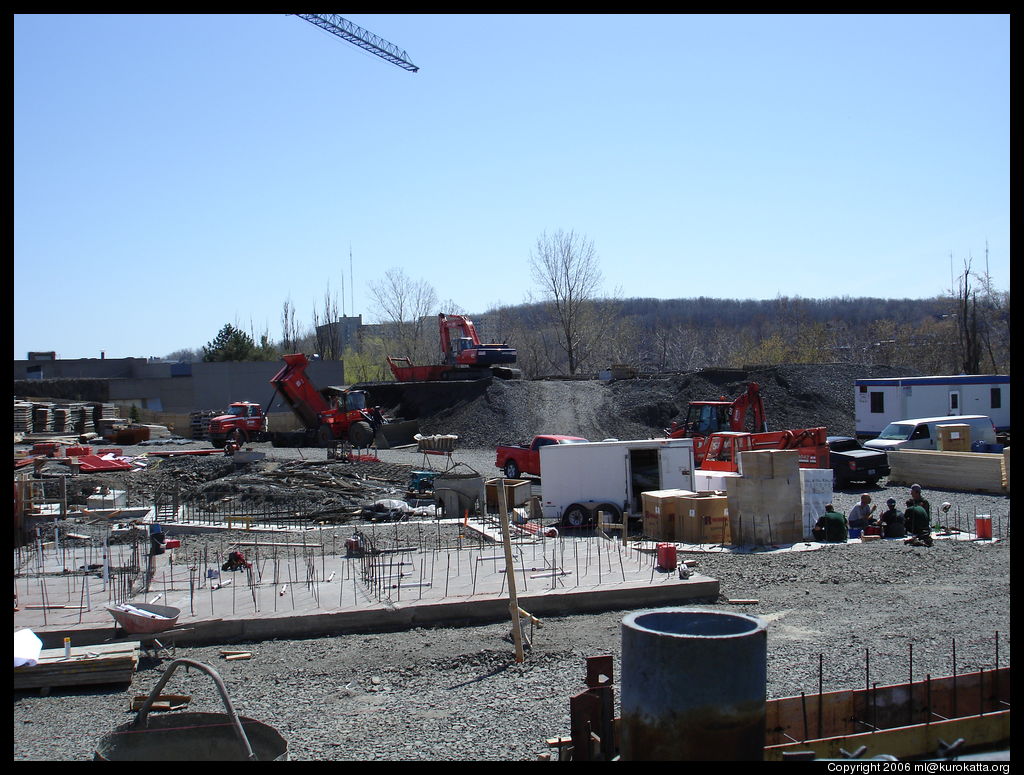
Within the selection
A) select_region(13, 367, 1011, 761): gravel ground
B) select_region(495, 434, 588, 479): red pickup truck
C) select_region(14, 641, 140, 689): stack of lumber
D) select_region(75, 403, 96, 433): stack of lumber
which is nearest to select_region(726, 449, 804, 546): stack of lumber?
select_region(13, 367, 1011, 761): gravel ground

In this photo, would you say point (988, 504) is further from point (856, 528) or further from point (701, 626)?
point (701, 626)

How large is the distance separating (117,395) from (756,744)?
62.9m

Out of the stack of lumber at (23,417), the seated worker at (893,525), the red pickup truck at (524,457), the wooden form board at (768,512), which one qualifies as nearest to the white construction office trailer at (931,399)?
the red pickup truck at (524,457)

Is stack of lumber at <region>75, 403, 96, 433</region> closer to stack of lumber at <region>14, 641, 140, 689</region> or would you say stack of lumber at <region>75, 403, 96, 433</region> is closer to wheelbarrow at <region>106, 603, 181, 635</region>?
wheelbarrow at <region>106, 603, 181, 635</region>

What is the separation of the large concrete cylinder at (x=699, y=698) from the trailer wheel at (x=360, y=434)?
101ft

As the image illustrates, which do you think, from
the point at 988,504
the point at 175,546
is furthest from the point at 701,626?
the point at 988,504

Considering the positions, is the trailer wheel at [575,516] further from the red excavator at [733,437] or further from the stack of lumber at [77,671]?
the stack of lumber at [77,671]

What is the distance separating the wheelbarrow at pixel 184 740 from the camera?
563 cm

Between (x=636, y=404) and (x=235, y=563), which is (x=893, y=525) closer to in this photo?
(x=235, y=563)

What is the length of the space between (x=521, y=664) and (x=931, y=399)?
25842 mm

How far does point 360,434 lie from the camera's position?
35125mm

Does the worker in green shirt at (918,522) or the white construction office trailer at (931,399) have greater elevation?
the white construction office trailer at (931,399)

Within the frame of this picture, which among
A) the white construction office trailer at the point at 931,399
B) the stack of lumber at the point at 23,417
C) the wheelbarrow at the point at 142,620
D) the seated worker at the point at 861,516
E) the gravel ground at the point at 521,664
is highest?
the white construction office trailer at the point at 931,399

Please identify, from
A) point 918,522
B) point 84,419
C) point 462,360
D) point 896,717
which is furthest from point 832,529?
point 84,419
